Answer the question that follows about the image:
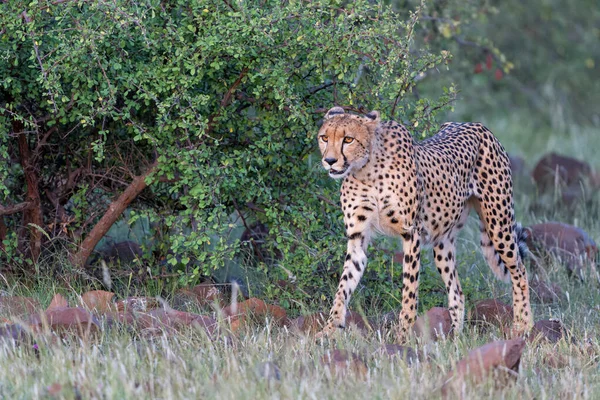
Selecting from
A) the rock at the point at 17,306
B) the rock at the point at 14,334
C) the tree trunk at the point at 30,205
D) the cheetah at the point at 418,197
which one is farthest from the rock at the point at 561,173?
the rock at the point at 14,334

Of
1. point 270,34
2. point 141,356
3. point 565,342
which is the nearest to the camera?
point 141,356

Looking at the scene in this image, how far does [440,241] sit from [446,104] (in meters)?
0.86

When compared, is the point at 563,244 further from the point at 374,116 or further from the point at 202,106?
the point at 202,106

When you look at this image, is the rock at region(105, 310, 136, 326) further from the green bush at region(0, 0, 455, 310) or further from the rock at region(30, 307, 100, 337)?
the green bush at region(0, 0, 455, 310)

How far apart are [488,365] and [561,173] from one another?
692 centimetres

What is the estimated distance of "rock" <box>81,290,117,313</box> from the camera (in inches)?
215

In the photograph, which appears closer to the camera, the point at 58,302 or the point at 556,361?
the point at 556,361

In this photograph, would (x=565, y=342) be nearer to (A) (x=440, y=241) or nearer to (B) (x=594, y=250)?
(A) (x=440, y=241)

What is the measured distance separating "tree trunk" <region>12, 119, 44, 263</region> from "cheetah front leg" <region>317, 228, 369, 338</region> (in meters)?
1.98

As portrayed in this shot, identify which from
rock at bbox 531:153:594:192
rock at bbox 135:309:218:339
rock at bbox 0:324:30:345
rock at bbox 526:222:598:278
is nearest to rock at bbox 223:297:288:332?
rock at bbox 135:309:218:339

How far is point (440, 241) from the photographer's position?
609 centimetres

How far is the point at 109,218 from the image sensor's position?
6215 millimetres

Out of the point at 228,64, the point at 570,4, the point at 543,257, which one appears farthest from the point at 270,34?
the point at 570,4

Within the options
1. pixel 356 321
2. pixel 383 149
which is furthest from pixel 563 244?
pixel 383 149
